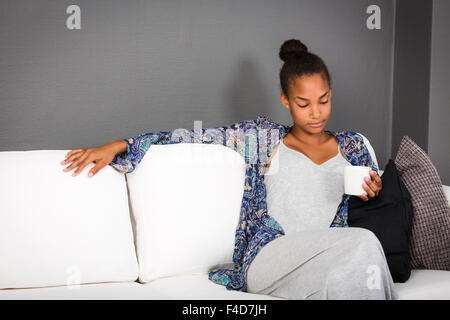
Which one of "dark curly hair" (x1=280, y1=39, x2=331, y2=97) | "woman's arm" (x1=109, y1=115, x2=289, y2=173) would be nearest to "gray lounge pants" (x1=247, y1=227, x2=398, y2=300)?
"woman's arm" (x1=109, y1=115, x2=289, y2=173)

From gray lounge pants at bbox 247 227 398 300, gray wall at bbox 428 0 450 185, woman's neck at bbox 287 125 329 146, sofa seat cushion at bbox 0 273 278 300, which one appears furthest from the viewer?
gray wall at bbox 428 0 450 185

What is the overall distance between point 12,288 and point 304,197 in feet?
3.40

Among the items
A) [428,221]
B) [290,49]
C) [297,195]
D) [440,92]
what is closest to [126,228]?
[297,195]

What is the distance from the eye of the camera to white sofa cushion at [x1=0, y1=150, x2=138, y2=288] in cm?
155

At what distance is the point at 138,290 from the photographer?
5.17 ft

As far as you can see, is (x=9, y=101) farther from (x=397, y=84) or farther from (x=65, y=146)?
(x=397, y=84)

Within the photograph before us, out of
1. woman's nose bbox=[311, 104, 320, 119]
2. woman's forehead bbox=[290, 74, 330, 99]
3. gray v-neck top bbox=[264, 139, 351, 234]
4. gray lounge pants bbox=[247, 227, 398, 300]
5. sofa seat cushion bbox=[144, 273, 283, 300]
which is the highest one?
woman's forehead bbox=[290, 74, 330, 99]

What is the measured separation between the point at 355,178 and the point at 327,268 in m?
0.32

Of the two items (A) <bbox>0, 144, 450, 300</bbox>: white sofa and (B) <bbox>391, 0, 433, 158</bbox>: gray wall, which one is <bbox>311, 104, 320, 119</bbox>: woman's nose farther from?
(B) <bbox>391, 0, 433, 158</bbox>: gray wall

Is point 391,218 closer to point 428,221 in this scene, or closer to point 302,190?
point 428,221

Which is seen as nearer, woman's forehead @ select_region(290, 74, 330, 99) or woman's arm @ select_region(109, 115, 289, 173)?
woman's forehead @ select_region(290, 74, 330, 99)

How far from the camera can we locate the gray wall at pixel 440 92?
2359 mm

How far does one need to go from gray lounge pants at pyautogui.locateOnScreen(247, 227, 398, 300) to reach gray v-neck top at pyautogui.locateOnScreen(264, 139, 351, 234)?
193mm

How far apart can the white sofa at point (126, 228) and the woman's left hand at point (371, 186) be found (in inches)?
12.2
